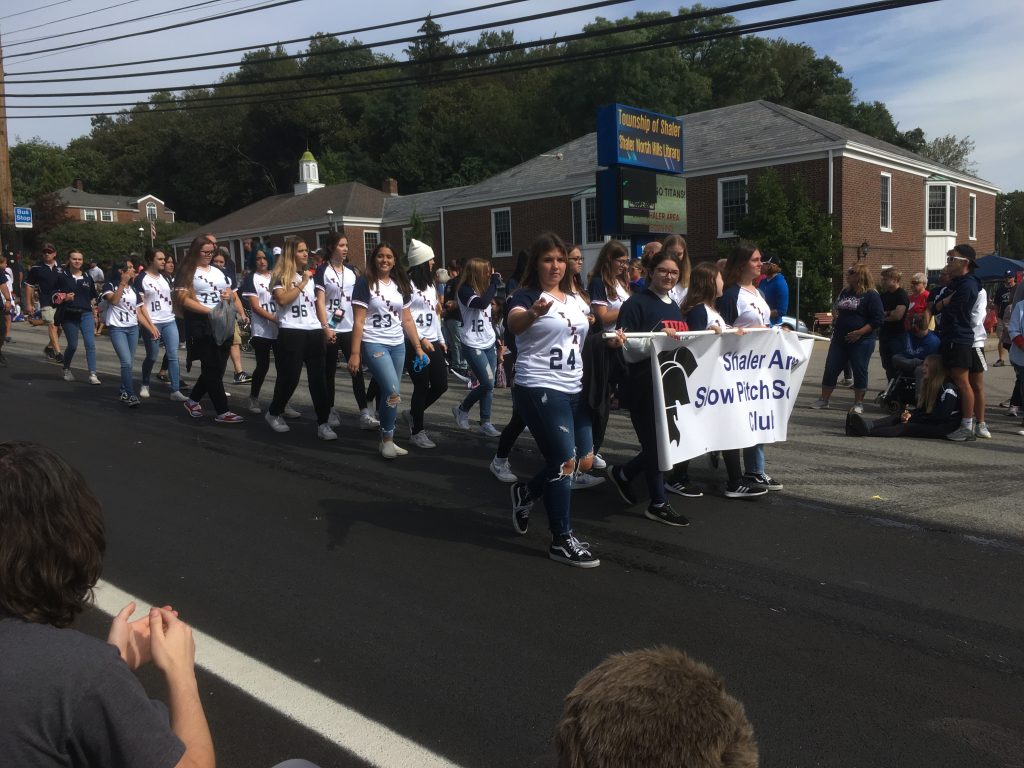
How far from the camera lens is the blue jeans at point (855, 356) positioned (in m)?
10.3

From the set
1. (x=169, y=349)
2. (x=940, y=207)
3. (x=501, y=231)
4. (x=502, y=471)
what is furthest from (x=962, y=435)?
(x=501, y=231)

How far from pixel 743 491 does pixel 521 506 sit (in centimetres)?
194

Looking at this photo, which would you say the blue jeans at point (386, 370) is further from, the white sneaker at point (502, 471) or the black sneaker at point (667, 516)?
the black sneaker at point (667, 516)

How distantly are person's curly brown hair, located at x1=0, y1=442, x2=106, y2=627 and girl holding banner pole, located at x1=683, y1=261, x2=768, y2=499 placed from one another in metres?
5.09

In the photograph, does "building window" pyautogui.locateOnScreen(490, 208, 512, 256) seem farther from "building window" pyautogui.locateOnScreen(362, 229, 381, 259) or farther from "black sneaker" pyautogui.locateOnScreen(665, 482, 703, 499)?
"black sneaker" pyautogui.locateOnScreen(665, 482, 703, 499)

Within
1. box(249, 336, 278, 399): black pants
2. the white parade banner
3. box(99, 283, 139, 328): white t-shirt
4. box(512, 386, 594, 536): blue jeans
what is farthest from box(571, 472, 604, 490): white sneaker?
box(99, 283, 139, 328): white t-shirt

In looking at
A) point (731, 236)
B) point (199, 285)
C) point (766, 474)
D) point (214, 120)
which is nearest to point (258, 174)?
point (214, 120)

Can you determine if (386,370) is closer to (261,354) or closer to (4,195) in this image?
(261,354)

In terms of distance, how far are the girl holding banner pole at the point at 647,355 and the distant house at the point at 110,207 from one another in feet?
271

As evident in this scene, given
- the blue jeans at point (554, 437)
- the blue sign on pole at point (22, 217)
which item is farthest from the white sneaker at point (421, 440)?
the blue sign on pole at point (22, 217)

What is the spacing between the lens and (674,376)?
5.95 meters

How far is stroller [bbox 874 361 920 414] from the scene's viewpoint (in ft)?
31.8

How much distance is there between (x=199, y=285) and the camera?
10172mm

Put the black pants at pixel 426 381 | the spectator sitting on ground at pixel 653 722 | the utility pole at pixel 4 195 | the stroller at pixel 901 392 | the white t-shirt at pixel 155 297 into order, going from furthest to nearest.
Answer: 1. the utility pole at pixel 4 195
2. the white t-shirt at pixel 155 297
3. the stroller at pixel 901 392
4. the black pants at pixel 426 381
5. the spectator sitting on ground at pixel 653 722
